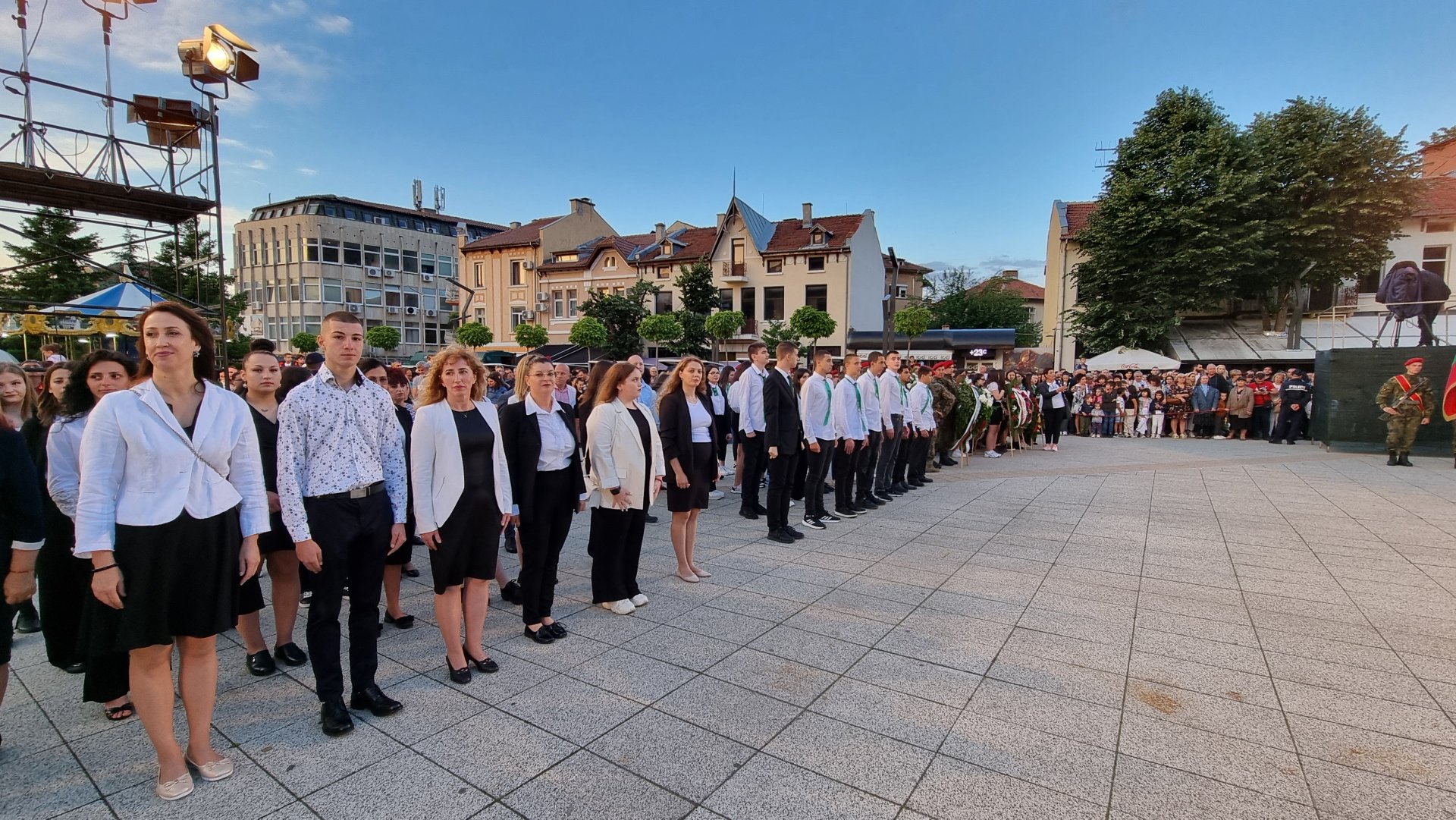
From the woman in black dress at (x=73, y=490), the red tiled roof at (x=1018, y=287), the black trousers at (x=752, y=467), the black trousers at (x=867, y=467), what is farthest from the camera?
the red tiled roof at (x=1018, y=287)

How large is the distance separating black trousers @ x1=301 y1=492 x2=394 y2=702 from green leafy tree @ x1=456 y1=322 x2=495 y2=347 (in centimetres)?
3529

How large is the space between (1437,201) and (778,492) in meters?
34.1

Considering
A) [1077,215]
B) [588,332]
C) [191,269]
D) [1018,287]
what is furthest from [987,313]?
[191,269]

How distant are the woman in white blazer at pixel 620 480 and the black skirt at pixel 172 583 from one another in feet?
7.20

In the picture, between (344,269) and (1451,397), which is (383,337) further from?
(1451,397)

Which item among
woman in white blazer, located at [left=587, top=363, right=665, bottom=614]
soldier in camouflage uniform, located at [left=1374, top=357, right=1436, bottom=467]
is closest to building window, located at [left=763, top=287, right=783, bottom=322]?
soldier in camouflage uniform, located at [left=1374, top=357, right=1436, bottom=467]

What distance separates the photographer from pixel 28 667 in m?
3.80

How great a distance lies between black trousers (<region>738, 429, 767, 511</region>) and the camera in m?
8.17

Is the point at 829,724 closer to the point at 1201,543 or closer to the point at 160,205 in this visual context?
the point at 1201,543

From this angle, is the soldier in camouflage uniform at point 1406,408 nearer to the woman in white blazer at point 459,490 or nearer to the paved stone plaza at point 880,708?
the paved stone plaza at point 880,708

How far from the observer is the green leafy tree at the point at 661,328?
3200 cm

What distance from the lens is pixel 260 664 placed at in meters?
3.72

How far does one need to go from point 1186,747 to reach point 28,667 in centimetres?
630

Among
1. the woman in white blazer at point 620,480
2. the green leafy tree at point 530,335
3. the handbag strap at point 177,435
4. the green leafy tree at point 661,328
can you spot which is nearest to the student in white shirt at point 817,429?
the woman in white blazer at point 620,480
